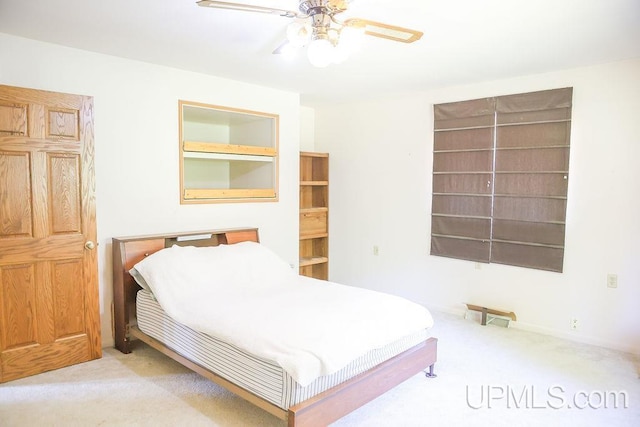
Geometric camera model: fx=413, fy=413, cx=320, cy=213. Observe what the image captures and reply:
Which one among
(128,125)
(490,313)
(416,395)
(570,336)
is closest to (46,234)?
(128,125)

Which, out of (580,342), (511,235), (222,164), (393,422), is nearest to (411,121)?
(511,235)

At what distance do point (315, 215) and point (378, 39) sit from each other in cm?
275

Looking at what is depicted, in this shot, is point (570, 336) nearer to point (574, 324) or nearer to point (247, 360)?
point (574, 324)

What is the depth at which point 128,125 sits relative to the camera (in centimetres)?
344

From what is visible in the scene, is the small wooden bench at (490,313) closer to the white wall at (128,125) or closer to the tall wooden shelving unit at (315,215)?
the tall wooden shelving unit at (315,215)

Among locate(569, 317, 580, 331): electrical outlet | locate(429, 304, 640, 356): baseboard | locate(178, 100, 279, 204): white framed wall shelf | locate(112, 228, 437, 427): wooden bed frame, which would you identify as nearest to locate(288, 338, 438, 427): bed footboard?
locate(112, 228, 437, 427): wooden bed frame

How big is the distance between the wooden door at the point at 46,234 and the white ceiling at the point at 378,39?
588 mm

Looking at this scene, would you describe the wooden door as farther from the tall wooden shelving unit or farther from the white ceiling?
the tall wooden shelving unit

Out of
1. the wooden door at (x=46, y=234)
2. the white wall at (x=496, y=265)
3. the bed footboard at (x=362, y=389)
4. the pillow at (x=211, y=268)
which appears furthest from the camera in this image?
the white wall at (x=496, y=265)

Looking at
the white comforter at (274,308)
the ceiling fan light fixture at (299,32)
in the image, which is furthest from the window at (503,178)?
the ceiling fan light fixture at (299,32)

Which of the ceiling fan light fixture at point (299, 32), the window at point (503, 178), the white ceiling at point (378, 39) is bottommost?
the window at point (503, 178)

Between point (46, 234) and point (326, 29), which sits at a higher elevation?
point (326, 29)

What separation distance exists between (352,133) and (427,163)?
112 centimetres

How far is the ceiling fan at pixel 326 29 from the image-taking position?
6.27 feet
